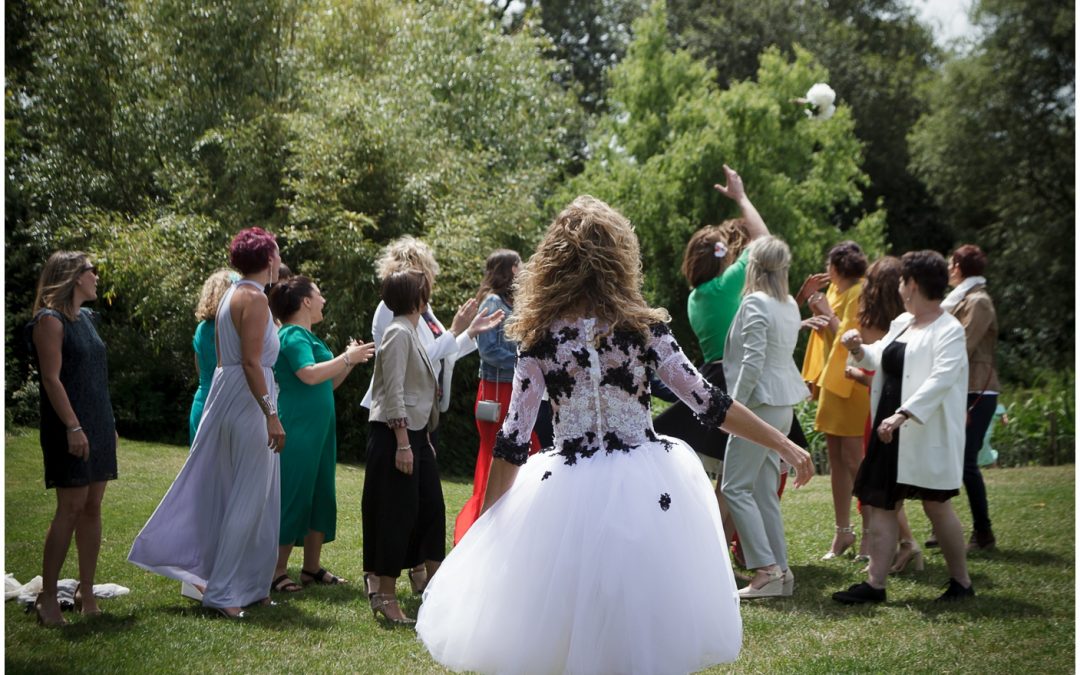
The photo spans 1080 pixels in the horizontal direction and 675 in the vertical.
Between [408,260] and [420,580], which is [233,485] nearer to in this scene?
[420,580]

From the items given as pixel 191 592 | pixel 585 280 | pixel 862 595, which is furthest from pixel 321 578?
pixel 585 280

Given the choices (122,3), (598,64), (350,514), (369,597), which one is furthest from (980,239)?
(369,597)

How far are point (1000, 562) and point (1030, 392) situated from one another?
1037 cm

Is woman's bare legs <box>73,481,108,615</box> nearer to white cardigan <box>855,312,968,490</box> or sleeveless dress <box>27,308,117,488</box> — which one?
sleeveless dress <box>27,308,117,488</box>

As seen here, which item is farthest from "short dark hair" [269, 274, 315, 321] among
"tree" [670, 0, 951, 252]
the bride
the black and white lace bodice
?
"tree" [670, 0, 951, 252]

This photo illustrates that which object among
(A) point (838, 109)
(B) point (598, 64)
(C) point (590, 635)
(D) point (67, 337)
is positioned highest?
(B) point (598, 64)

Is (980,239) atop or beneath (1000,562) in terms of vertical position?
atop

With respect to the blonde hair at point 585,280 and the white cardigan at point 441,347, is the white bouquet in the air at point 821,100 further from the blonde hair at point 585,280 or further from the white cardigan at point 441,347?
the blonde hair at point 585,280

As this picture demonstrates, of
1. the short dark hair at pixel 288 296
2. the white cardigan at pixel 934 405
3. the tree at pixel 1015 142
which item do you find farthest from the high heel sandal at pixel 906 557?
the tree at pixel 1015 142

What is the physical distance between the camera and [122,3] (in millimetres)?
17188

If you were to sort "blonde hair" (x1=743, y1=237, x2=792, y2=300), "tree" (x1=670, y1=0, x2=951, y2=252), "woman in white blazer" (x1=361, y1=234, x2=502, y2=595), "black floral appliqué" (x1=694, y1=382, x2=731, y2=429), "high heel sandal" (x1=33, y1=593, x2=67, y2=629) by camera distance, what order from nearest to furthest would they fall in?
"black floral appliqué" (x1=694, y1=382, x2=731, y2=429) < "high heel sandal" (x1=33, y1=593, x2=67, y2=629) < "woman in white blazer" (x1=361, y1=234, x2=502, y2=595) < "blonde hair" (x1=743, y1=237, x2=792, y2=300) < "tree" (x1=670, y1=0, x2=951, y2=252)

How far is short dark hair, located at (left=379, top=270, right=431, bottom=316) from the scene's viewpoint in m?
5.96

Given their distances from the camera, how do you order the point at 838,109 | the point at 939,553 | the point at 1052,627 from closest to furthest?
the point at 1052,627 → the point at 939,553 → the point at 838,109

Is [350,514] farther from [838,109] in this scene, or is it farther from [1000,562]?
[838,109]
